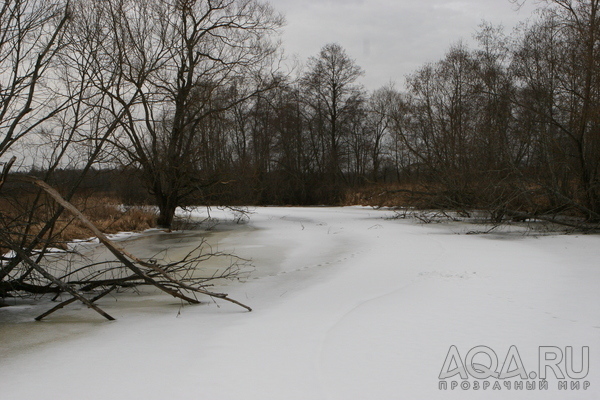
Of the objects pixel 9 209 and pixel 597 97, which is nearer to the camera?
pixel 9 209

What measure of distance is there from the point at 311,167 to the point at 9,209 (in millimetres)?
35034

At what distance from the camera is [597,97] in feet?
42.1

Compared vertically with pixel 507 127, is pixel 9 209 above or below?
below

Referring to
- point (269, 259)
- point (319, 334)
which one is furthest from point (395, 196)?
point (319, 334)

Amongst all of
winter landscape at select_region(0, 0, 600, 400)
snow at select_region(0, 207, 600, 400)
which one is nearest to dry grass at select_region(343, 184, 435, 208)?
winter landscape at select_region(0, 0, 600, 400)

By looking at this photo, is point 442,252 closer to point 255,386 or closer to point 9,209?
point 255,386

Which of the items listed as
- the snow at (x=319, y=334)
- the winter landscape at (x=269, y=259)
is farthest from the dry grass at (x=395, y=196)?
the snow at (x=319, y=334)

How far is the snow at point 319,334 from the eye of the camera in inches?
134

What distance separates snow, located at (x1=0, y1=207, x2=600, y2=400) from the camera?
340 centimetres

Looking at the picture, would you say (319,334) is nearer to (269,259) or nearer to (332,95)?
(269,259)

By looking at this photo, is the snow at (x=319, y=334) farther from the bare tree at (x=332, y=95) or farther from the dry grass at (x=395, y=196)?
the bare tree at (x=332, y=95)

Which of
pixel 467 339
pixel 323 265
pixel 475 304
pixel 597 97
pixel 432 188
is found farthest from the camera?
pixel 432 188

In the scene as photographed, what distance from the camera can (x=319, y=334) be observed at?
4457mm

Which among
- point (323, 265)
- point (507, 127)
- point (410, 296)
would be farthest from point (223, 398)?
point (507, 127)
